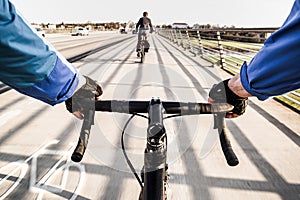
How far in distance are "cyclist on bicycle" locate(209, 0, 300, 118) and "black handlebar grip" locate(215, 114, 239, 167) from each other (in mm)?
260

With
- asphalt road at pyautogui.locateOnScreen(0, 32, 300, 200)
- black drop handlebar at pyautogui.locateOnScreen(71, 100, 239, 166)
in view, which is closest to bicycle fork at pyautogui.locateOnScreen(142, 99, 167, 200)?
black drop handlebar at pyautogui.locateOnScreen(71, 100, 239, 166)

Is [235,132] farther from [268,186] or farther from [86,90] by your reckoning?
[86,90]

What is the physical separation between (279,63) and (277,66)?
1cm

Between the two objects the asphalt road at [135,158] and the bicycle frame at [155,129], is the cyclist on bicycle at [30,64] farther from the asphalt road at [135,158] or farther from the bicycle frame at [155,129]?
the asphalt road at [135,158]

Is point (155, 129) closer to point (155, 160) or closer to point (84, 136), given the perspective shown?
point (155, 160)

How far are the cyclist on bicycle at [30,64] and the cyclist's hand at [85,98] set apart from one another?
0.07 metres

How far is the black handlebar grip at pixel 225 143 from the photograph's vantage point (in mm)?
1173

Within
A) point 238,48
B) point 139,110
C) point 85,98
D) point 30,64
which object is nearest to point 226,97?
point 139,110

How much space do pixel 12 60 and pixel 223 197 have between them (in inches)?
85.8

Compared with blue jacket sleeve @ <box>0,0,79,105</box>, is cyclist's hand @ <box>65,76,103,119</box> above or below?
below

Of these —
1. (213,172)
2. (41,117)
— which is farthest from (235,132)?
(41,117)

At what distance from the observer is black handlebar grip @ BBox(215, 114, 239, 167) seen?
117cm

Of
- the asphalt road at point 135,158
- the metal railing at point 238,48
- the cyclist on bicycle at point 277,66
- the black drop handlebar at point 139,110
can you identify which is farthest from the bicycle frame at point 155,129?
the metal railing at point 238,48

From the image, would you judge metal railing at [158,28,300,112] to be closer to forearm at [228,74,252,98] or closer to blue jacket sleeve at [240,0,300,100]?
forearm at [228,74,252,98]
